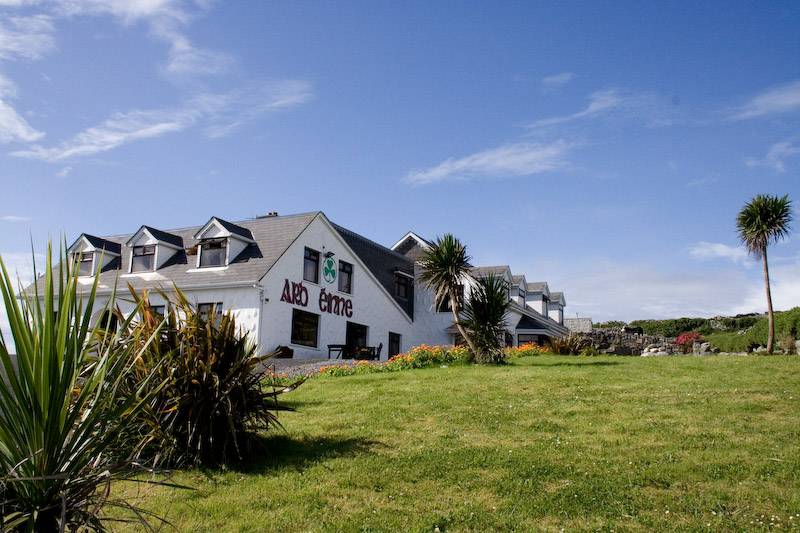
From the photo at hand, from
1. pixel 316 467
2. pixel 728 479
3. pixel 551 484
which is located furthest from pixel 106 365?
pixel 728 479

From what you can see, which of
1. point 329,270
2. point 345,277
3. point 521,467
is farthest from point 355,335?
point 521,467

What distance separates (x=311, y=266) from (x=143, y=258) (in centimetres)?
821

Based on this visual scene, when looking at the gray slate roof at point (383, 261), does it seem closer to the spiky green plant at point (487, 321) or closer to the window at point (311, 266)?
the window at point (311, 266)

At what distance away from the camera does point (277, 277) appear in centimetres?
2700

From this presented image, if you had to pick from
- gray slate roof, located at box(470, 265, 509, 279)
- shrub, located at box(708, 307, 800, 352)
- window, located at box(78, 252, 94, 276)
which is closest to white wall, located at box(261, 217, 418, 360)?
gray slate roof, located at box(470, 265, 509, 279)

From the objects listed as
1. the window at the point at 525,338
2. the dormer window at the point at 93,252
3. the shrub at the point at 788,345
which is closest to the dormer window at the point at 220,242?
the dormer window at the point at 93,252

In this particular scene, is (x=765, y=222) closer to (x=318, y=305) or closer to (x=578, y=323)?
(x=318, y=305)

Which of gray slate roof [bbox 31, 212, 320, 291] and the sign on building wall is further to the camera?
the sign on building wall

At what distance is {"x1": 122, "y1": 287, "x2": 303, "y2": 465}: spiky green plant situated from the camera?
809cm

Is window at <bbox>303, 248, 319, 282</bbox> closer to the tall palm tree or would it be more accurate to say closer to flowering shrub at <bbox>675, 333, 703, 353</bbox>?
the tall palm tree

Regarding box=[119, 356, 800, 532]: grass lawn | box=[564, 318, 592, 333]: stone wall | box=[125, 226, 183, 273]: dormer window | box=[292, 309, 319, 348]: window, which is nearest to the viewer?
box=[119, 356, 800, 532]: grass lawn

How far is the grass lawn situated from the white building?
572 inches

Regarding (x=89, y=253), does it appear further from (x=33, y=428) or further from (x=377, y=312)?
(x=33, y=428)

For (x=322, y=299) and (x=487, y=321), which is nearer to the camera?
(x=487, y=321)
